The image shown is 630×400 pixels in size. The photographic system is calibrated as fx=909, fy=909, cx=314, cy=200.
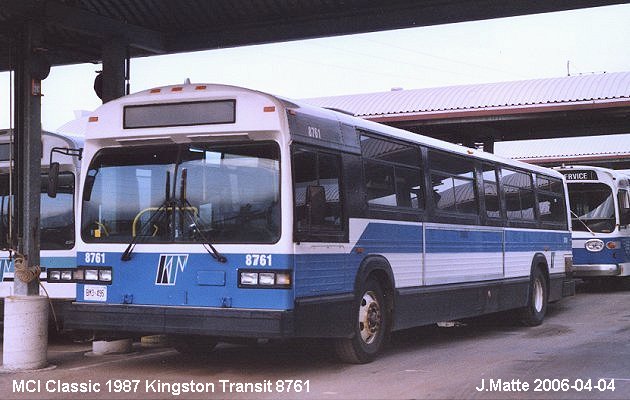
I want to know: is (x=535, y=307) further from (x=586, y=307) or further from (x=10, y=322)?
(x=10, y=322)

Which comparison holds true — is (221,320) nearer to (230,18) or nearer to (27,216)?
(27,216)

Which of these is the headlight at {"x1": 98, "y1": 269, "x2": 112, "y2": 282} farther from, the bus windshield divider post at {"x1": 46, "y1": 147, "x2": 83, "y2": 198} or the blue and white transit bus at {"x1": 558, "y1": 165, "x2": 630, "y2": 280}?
the blue and white transit bus at {"x1": 558, "y1": 165, "x2": 630, "y2": 280}

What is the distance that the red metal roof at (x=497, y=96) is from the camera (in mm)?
28125

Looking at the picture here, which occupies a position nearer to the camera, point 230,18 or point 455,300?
point 455,300

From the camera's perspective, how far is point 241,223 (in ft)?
30.2

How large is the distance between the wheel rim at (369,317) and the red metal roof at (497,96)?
18.5m

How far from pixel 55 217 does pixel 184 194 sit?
409 centimetres

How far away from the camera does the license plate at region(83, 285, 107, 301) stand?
9.75 metres

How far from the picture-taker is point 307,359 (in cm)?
1094

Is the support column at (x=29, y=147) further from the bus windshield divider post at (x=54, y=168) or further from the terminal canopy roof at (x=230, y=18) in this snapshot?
the terminal canopy roof at (x=230, y=18)

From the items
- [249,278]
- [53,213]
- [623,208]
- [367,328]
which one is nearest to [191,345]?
[367,328]

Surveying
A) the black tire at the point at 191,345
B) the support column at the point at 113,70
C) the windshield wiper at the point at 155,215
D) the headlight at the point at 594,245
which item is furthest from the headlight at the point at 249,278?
the headlight at the point at 594,245

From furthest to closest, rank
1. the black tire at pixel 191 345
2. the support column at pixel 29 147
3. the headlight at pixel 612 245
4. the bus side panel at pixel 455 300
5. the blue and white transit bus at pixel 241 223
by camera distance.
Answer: the headlight at pixel 612 245 → the bus side panel at pixel 455 300 → the black tire at pixel 191 345 → the support column at pixel 29 147 → the blue and white transit bus at pixel 241 223

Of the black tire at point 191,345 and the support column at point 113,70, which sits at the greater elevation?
the support column at point 113,70
